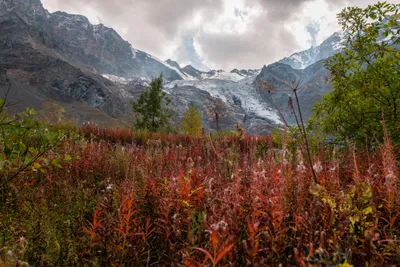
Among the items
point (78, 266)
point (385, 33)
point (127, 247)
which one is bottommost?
point (78, 266)

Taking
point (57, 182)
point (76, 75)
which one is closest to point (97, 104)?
point (76, 75)

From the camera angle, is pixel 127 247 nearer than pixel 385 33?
Yes

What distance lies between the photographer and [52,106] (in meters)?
166

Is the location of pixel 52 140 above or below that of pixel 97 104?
below

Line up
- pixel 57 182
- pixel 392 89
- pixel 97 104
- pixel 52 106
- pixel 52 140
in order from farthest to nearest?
pixel 97 104 < pixel 52 106 < pixel 392 89 < pixel 57 182 < pixel 52 140

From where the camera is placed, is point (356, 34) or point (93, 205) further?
point (356, 34)

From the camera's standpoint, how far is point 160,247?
265 centimetres

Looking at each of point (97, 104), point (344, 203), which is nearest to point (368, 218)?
point (344, 203)

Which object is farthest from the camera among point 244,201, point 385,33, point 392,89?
point 392,89

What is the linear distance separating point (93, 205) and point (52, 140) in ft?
4.43

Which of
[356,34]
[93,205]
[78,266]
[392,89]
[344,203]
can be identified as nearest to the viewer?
[344,203]

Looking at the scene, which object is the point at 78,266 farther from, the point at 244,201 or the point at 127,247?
the point at 244,201

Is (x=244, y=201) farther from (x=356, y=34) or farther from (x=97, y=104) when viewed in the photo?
(x=97, y=104)

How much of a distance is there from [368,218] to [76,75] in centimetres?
22464
